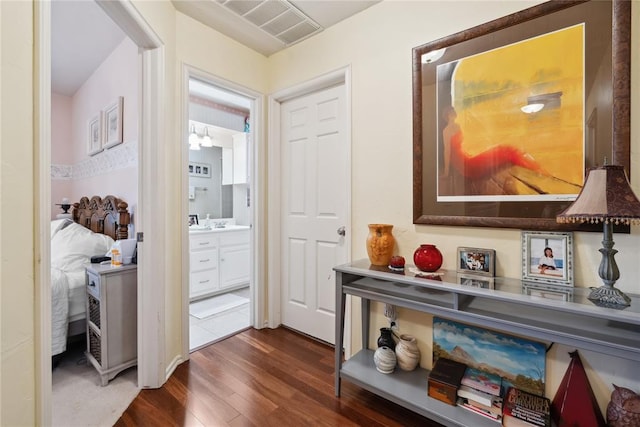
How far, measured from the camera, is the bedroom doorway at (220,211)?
272 cm

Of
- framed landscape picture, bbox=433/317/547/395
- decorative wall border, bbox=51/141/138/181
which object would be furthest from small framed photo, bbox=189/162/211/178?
framed landscape picture, bbox=433/317/547/395

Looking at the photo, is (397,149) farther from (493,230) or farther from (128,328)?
(128,328)

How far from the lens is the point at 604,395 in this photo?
128cm

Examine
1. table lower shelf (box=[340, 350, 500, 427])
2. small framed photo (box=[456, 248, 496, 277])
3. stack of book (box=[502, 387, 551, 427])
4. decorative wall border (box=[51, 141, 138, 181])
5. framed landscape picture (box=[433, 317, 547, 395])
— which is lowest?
table lower shelf (box=[340, 350, 500, 427])

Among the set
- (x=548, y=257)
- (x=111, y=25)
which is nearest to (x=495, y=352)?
(x=548, y=257)

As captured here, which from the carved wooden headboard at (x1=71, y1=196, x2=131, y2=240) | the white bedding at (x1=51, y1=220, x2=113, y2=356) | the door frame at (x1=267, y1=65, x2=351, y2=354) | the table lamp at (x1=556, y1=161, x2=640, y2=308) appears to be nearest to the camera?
the table lamp at (x1=556, y1=161, x2=640, y2=308)

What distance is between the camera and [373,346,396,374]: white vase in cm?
171

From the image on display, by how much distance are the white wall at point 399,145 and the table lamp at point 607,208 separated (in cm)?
21

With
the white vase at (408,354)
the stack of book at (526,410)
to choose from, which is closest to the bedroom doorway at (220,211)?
the white vase at (408,354)

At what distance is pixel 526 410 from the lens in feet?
4.31

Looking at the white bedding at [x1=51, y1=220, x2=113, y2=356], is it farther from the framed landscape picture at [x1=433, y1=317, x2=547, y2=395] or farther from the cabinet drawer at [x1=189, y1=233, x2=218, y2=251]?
the framed landscape picture at [x1=433, y1=317, x2=547, y2=395]

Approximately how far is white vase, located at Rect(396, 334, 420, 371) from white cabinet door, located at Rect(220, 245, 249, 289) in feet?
8.56

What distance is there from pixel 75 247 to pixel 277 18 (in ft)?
8.11

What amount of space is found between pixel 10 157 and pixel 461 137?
1937 millimetres
